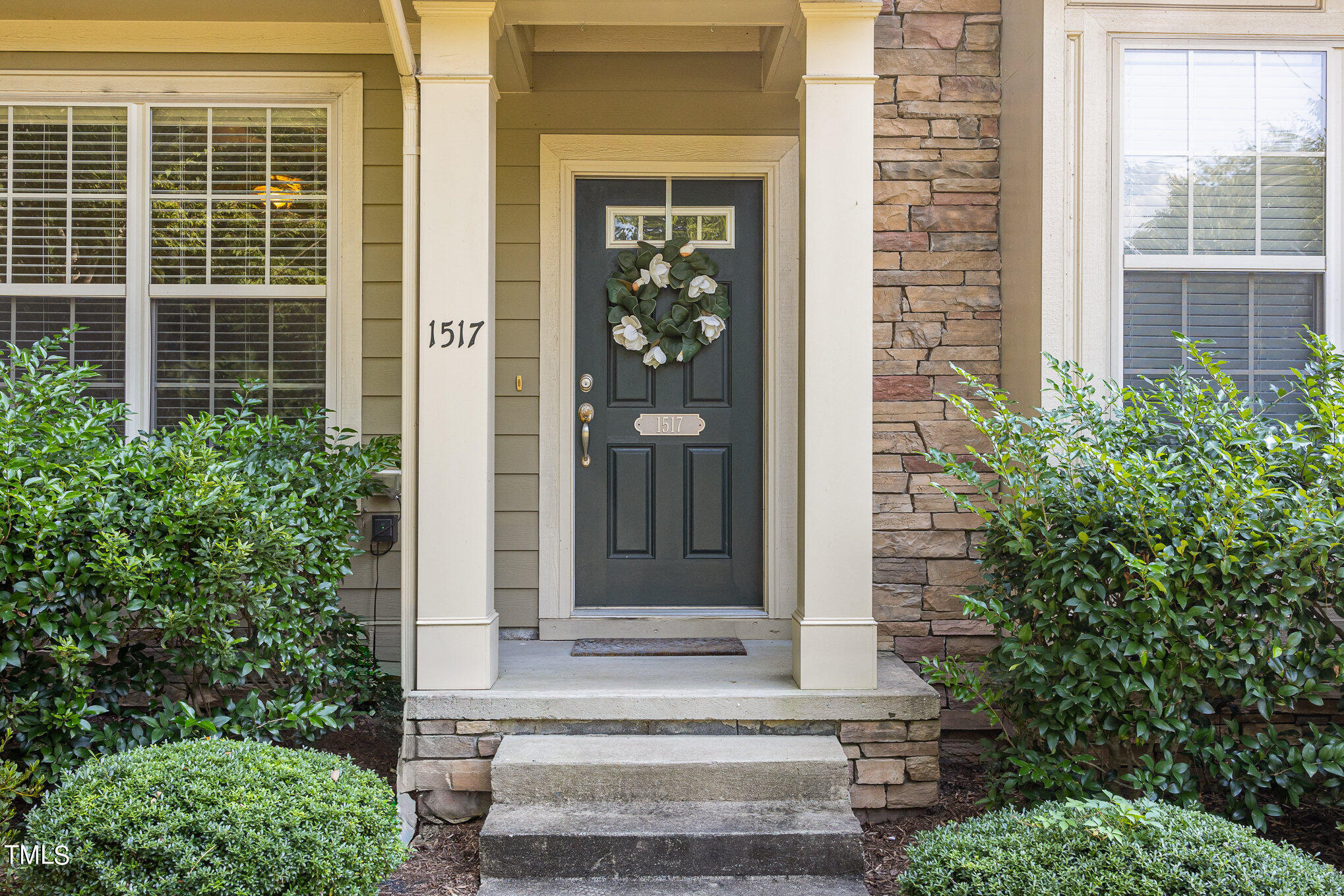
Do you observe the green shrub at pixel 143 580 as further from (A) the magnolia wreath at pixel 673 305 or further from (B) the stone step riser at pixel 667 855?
(A) the magnolia wreath at pixel 673 305

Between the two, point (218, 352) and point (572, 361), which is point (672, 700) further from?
point (218, 352)

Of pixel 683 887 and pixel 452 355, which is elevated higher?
pixel 452 355

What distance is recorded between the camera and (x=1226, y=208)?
340cm

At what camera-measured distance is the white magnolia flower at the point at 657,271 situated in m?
3.82

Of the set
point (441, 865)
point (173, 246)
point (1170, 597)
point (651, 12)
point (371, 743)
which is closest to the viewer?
point (1170, 597)

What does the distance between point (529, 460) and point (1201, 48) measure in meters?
3.17

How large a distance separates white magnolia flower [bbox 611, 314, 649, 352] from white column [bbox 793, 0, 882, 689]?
1.02 meters

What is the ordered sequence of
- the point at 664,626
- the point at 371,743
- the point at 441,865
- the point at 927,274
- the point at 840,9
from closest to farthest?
1. the point at 441,865
2. the point at 840,9
3. the point at 371,743
4. the point at 927,274
5. the point at 664,626

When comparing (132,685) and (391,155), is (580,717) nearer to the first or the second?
(132,685)

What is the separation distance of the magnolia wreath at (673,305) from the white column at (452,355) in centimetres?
97

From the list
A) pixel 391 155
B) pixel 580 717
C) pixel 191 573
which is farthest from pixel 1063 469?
pixel 391 155

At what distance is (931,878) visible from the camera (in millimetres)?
2102

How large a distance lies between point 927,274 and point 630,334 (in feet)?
4.14

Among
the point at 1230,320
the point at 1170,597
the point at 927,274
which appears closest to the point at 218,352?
the point at 927,274
